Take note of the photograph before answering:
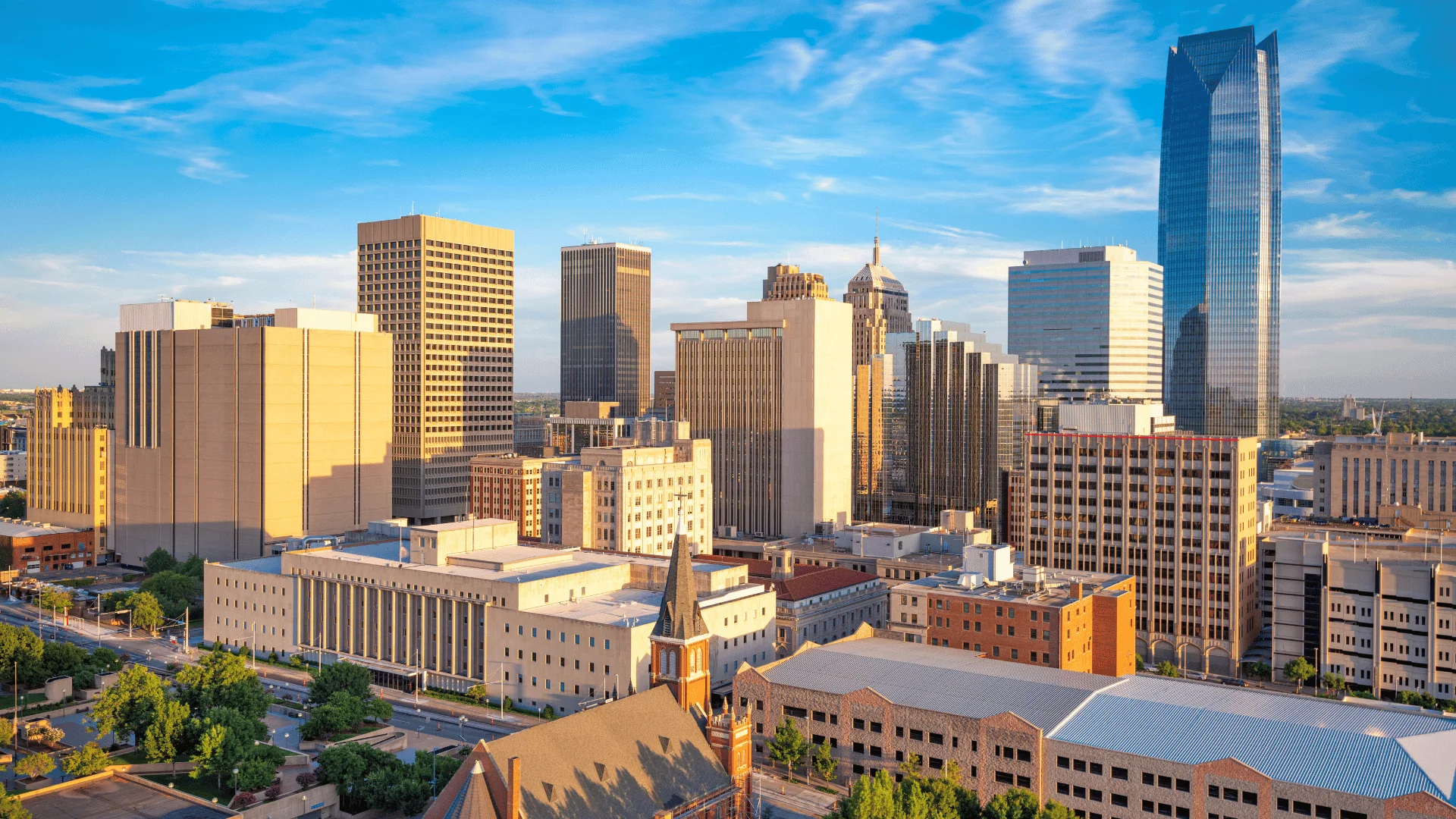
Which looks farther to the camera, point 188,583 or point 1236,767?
point 188,583

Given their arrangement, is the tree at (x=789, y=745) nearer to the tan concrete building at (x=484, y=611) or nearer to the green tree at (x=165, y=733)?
the tan concrete building at (x=484, y=611)

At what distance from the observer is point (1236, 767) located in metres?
84.5

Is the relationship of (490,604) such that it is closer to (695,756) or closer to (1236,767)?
(695,756)

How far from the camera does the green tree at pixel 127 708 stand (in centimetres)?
10712

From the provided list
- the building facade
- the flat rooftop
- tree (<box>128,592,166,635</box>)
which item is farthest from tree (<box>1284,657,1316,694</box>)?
tree (<box>128,592,166,635</box>)

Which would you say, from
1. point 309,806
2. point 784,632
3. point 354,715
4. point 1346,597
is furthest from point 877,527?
point 309,806

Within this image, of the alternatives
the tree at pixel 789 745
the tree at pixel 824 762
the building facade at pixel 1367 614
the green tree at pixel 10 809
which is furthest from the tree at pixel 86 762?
the building facade at pixel 1367 614

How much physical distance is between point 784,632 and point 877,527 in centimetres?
4974

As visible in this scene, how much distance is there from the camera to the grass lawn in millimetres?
99250

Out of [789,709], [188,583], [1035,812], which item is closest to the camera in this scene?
[1035,812]

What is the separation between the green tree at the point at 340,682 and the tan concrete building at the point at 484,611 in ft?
48.8

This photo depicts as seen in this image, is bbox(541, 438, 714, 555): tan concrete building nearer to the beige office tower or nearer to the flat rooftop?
the beige office tower

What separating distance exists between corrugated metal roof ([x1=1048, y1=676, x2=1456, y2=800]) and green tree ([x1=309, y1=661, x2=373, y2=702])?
79231mm

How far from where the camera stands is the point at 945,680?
10619 cm
